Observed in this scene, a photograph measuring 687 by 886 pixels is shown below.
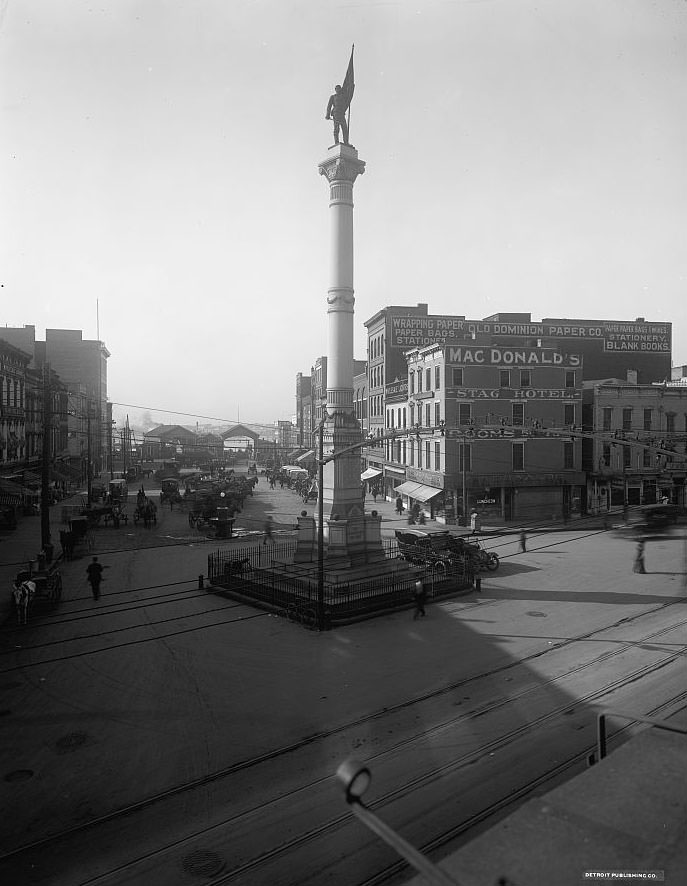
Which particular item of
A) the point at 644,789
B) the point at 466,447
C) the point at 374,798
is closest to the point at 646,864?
the point at 644,789

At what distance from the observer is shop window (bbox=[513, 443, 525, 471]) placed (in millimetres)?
43094

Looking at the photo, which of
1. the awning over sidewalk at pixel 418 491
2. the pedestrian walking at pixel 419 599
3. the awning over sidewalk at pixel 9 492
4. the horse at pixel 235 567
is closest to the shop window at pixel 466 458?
the awning over sidewalk at pixel 418 491

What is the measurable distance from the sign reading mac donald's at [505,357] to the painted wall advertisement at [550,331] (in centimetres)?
1599

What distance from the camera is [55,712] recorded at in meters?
13.6

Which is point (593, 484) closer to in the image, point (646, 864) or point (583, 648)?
point (583, 648)

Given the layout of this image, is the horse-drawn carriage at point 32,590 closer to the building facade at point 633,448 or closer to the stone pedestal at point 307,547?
the stone pedestal at point 307,547

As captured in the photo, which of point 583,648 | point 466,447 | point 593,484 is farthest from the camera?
point 593,484

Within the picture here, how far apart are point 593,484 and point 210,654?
35.6m

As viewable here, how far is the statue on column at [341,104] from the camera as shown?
27.0 meters

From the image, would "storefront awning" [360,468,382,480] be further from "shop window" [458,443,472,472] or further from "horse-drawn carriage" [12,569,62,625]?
"horse-drawn carriage" [12,569,62,625]

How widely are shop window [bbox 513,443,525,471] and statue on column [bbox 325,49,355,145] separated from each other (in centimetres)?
2381

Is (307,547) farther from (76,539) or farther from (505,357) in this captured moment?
(505,357)

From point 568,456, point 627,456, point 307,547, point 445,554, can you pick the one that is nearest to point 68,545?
point 307,547

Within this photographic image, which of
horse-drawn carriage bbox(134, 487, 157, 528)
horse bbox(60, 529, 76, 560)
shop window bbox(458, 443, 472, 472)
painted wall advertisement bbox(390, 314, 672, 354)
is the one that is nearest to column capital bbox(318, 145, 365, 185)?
shop window bbox(458, 443, 472, 472)
